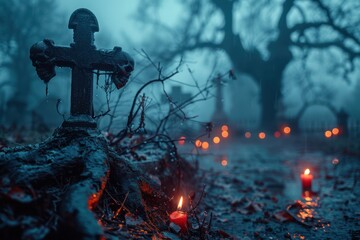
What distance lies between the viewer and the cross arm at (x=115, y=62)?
115 inches

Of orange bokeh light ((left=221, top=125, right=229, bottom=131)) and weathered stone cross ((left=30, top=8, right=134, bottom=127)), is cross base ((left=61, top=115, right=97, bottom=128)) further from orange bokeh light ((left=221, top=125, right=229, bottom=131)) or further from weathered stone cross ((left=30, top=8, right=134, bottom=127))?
orange bokeh light ((left=221, top=125, right=229, bottom=131))

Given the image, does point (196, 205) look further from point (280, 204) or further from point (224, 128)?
point (224, 128)

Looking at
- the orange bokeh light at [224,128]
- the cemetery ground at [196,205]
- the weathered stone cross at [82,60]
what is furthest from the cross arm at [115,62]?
the orange bokeh light at [224,128]

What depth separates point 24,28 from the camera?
83.1ft

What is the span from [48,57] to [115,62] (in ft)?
2.09

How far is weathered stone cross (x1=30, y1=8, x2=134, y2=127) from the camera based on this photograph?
2.84 metres

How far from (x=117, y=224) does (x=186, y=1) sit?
64.7 feet

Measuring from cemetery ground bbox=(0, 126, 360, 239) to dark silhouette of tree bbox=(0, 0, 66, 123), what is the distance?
74.2 feet

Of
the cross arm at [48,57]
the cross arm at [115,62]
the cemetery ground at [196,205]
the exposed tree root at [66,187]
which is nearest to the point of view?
the exposed tree root at [66,187]

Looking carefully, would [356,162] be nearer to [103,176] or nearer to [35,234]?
[103,176]

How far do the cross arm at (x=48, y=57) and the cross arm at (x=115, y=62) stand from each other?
0.83 ft

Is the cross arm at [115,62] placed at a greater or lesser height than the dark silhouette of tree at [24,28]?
lesser

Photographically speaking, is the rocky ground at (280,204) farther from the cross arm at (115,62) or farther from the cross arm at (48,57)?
the cross arm at (48,57)

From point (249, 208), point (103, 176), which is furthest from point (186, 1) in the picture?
point (103, 176)
